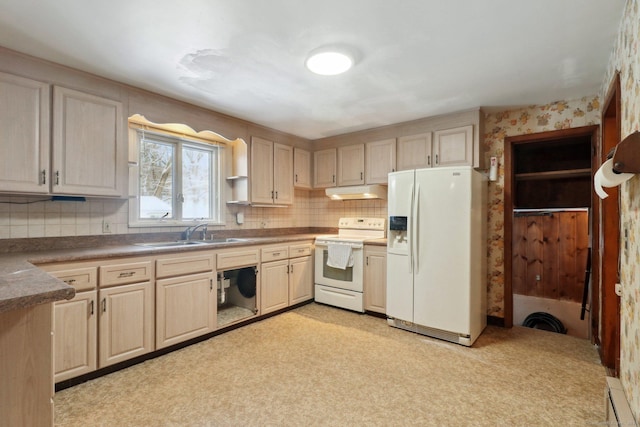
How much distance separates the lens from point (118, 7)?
163 centimetres

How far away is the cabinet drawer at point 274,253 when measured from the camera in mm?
3368

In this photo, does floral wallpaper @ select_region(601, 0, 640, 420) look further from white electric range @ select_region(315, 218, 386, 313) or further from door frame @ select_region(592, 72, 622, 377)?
white electric range @ select_region(315, 218, 386, 313)

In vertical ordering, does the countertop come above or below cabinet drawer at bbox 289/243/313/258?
above

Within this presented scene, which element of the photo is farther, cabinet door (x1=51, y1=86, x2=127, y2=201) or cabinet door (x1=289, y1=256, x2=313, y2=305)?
cabinet door (x1=289, y1=256, x2=313, y2=305)

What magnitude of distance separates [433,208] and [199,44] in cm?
232

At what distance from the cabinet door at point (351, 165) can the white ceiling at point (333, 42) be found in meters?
1.05

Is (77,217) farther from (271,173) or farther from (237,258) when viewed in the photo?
(271,173)

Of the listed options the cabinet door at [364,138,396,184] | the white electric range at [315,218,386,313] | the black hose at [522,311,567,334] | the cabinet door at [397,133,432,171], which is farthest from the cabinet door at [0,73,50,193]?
the black hose at [522,311,567,334]

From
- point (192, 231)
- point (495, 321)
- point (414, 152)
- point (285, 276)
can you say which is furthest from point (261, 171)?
point (495, 321)

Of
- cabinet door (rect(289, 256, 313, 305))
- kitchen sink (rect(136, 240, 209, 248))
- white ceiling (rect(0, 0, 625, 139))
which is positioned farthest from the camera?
cabinet door (rect(289, 256, 313, 305))

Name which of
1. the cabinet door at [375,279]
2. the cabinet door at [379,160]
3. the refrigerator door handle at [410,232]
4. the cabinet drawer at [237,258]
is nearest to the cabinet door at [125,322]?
the cabinet drawer at [237,258]

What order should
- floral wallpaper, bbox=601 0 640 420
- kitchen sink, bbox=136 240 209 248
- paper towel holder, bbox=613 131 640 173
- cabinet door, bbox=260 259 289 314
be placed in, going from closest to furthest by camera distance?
paper towel holder, bbox=613 131 640 173
floral wallpaper, bbox=601 0 640 420
kitchen sink, bbox=136 240 209 248
cabinet door, bbox=260 259 289 314

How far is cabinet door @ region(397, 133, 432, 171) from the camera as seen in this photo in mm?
3418

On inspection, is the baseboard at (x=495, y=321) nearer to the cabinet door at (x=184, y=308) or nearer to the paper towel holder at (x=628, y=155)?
the paper towel holder at (x=628, y=155)
